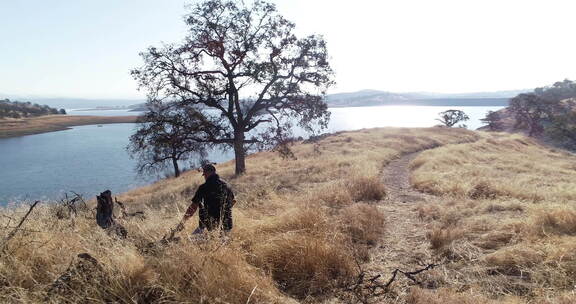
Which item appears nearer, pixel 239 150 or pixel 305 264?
pixel 305 264

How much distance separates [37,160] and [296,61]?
70.2 meters

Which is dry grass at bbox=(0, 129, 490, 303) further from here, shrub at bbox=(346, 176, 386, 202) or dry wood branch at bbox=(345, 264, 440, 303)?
shrub at bbox=(346, 176, 386, 202)

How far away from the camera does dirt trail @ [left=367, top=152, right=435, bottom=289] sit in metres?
5.83

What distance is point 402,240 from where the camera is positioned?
24.0ft

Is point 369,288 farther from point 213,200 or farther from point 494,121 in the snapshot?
point 494,121

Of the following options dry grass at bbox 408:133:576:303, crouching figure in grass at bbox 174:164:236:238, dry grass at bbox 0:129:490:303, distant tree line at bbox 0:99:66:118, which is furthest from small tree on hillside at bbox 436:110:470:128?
distant tree line at bbox 0:99:66:118

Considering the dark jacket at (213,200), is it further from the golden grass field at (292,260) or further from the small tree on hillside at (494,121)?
the small tree on hillside at (494,121)

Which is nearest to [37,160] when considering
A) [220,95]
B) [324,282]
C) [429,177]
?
[220,95]

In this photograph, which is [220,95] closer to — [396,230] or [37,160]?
[396,230]

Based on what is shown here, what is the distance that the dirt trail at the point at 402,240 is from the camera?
583 cm

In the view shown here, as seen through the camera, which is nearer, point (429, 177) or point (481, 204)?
point (481, 204)

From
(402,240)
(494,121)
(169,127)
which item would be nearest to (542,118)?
(494,121)

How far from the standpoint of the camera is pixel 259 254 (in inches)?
202

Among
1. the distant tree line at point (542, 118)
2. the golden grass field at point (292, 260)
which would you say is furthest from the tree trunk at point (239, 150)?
the distant tree line at point (542, 118)
